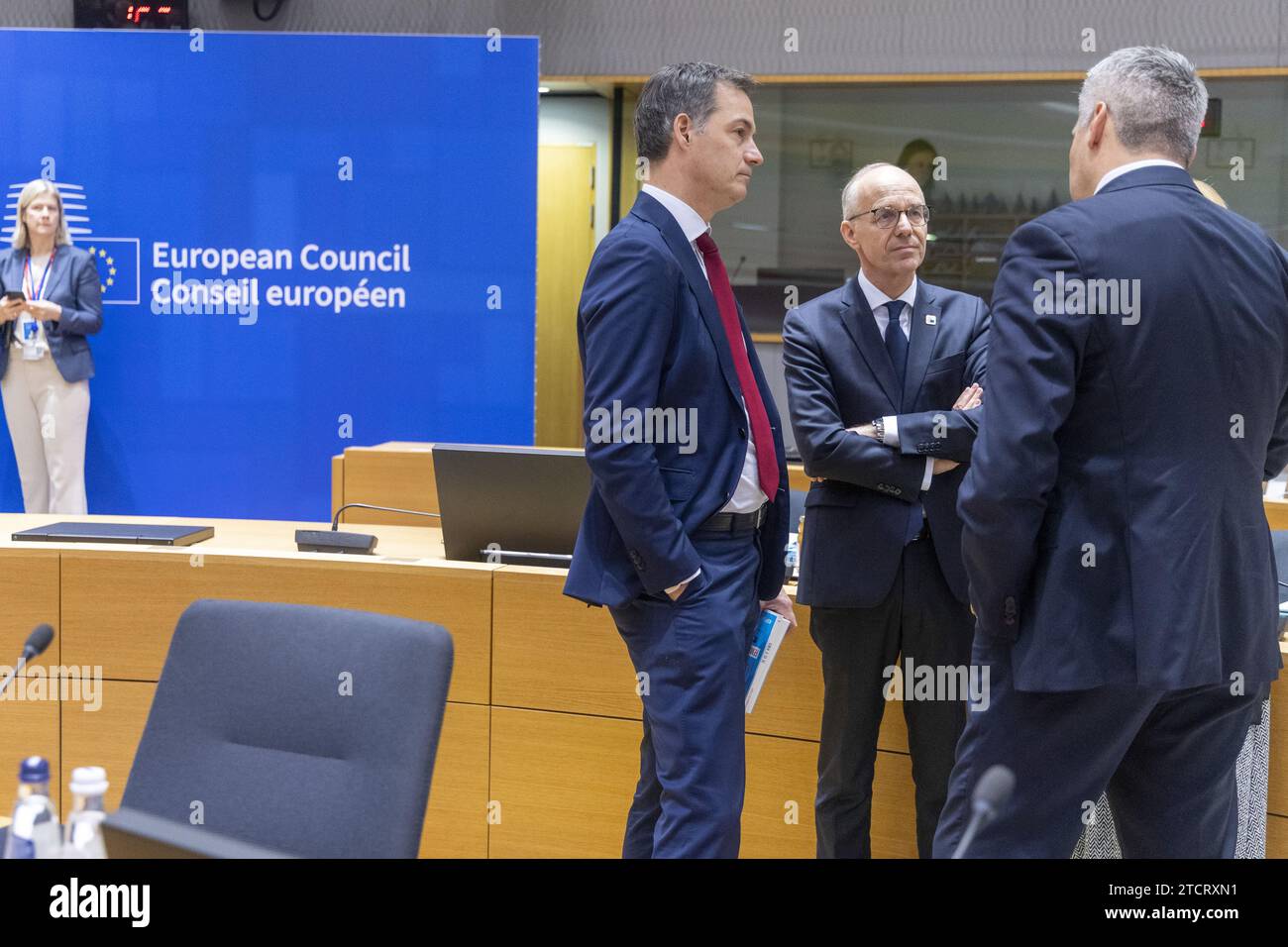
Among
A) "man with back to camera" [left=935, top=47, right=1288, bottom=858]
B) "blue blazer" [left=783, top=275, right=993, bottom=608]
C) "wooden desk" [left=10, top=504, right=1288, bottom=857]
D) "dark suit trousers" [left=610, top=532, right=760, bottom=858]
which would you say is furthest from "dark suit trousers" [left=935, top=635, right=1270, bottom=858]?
"wooden desk" [left=10, top=504, right=1288, bottom=857]

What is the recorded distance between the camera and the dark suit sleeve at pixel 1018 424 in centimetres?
169

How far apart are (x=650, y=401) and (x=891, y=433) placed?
0.65 m

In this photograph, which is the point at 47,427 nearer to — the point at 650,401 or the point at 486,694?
the point at 486,694

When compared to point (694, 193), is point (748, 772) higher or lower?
lower

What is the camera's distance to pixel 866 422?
2.57m

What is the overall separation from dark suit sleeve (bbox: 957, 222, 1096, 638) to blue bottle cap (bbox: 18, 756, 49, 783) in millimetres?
1198

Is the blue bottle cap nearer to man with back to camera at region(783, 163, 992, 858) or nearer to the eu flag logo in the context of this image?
man with back to camera at region(783, 163, 992, 858)

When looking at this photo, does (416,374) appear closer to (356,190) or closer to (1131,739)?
(356,190)

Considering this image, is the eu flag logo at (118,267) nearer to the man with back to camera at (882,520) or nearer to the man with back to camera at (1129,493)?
the man with back to camera at (882,520)

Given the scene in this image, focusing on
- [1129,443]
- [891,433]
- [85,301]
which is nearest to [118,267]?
[85,301]

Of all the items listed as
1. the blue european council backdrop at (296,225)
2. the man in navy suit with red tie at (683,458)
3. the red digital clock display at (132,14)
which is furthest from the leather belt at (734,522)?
the red digital clock display at (132,14)
